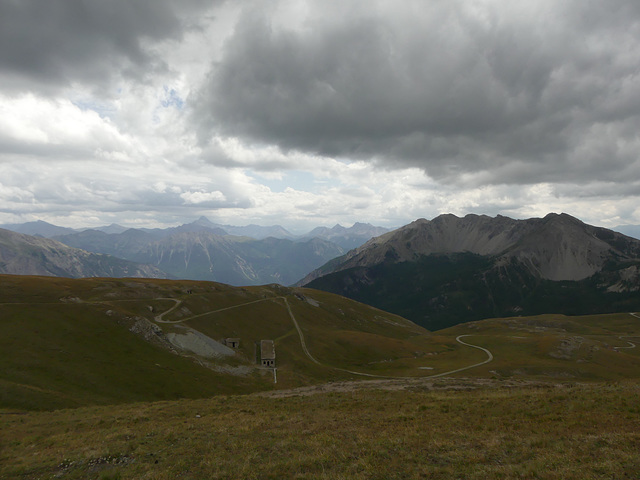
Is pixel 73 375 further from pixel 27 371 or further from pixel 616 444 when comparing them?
pixel 616 444

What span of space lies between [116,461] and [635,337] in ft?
754

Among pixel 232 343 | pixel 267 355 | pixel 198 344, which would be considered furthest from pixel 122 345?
pixel 267 355

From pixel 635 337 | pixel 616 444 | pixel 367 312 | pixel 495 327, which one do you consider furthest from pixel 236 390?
pixel 635 337

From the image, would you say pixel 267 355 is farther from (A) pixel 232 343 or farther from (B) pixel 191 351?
(B) pixel 191 351

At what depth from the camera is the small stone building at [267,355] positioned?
85.9 m

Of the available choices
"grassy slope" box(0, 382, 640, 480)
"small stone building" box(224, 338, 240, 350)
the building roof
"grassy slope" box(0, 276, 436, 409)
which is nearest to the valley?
"grassy slope" box(0, 382, 640, 480)

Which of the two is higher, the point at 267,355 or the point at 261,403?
the point at 261,403

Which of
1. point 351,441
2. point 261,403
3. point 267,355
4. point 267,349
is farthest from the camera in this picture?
point 267,349

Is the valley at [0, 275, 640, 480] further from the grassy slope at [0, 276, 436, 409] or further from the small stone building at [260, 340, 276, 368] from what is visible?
the small stone building at [260, 340, 276, 368]

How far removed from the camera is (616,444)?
18.3 m

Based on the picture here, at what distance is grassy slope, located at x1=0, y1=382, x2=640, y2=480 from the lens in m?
17.5

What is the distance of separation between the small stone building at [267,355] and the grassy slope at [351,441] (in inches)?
2029

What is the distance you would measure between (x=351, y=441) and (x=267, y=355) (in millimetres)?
69920

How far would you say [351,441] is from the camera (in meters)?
22.5
